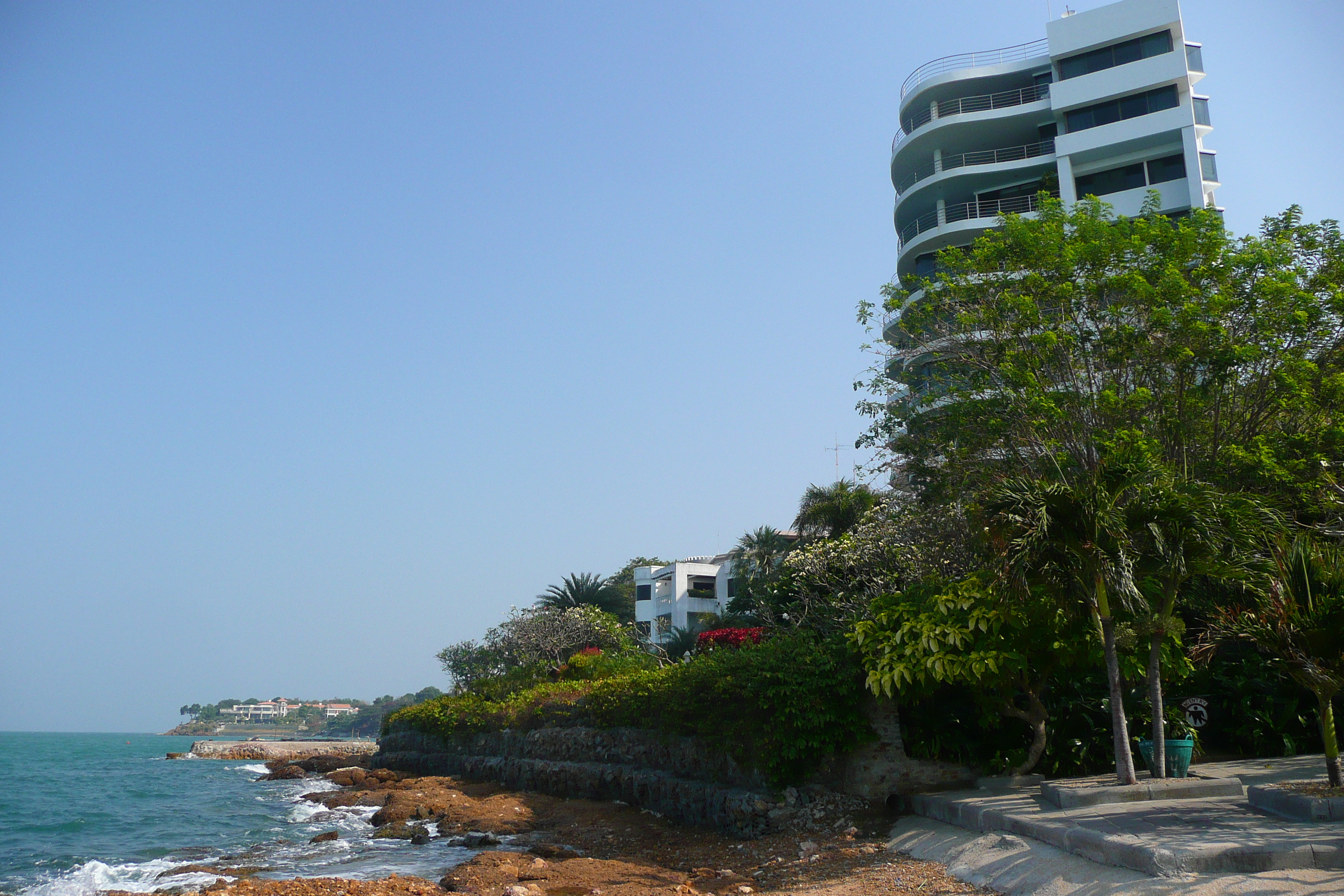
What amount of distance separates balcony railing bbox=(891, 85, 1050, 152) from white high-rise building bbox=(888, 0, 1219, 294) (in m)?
0.05

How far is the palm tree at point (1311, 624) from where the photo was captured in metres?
8.75

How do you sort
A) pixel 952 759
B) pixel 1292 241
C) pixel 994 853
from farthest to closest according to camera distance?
pixel 1292 241
pixel 952 759
pixel 994 853

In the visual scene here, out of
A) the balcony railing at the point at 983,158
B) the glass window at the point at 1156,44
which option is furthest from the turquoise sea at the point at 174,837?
the glass window at the point at 1156,44

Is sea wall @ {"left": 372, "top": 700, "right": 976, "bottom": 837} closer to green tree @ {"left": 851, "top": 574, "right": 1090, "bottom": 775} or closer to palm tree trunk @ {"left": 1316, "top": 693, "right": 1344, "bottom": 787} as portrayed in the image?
green tree @ {"left": 851, "top": 574, "right": 1090, "bottom": 775}

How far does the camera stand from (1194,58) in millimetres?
36188

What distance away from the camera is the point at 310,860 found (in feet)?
53.8

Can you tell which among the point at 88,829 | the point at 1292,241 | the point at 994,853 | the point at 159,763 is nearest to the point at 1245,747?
the point at 994,853

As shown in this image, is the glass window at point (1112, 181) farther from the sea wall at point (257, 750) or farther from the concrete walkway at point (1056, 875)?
the sea wall at point (257, 750)

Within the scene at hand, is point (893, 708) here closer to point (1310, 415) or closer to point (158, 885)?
point (1310, 415)

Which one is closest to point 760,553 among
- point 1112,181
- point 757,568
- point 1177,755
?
point 757,568

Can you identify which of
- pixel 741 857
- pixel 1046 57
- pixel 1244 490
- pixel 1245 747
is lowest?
pixel 741 857

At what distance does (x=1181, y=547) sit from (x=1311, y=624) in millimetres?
1908

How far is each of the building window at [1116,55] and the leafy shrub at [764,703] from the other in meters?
32.1

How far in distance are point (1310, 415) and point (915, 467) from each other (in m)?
7.21
